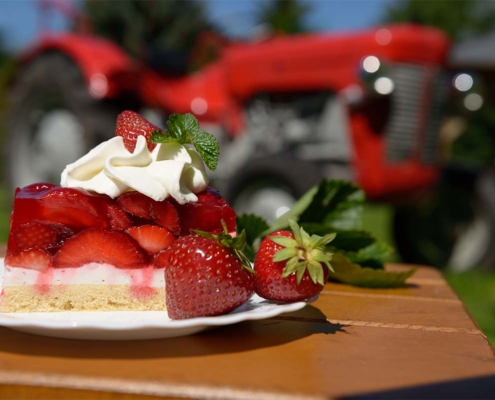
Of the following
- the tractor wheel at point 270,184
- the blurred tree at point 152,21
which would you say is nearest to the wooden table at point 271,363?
the tractor wheel at point 270,184

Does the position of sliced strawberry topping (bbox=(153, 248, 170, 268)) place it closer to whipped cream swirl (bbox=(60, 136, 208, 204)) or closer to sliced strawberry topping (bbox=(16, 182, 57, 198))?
whipped cream swirl (bbox=(60, 136, 208, 204))

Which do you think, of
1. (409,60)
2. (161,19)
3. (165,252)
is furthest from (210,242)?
(161,19)

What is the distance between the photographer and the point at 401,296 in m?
1.32

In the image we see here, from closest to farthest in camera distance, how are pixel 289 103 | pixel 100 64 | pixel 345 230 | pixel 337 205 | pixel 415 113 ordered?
pixel 345 230, pixel 337 205, pixel 415 113, pixel 289 103, pixel 100 64

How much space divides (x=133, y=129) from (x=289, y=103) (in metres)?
2.94

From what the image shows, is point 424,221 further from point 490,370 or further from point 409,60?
A: point 490,370

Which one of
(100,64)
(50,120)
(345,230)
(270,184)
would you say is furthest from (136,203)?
(50,120)

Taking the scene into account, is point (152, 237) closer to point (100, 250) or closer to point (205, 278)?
point (100, 250)

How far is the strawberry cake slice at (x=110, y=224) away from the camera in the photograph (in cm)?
100

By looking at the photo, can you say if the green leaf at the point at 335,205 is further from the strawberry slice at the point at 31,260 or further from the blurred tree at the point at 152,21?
the blurred tree at the point at 152,21

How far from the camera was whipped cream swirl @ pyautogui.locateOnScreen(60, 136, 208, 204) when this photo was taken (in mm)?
985

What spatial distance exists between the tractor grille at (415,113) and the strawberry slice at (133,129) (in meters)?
2.75

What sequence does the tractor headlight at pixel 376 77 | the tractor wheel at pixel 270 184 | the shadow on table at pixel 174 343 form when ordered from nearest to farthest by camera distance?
the shadow on table at pixel 174 343 < the tractor wheel at pixel 270 184 < the tractor headlight at pixel 376 77

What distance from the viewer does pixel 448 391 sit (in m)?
0.73
